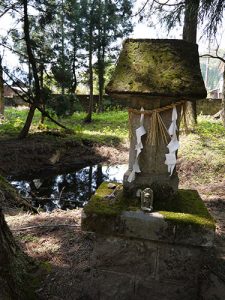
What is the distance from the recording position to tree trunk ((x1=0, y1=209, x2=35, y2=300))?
231cm

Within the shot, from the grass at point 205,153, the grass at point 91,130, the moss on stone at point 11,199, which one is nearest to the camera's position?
the moss on stone at point 11,199

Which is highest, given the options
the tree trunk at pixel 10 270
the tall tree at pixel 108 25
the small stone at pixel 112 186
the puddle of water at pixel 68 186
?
the tall tree at pixel 108 25

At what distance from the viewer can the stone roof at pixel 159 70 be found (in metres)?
2.29

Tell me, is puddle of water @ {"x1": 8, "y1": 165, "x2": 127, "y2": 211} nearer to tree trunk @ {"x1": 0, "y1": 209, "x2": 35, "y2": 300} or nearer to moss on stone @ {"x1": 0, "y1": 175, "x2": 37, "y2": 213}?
moss on stone @ {"x1": 0, "y1": 175, "x2": 37, "y2": 213}

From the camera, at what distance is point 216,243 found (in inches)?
142

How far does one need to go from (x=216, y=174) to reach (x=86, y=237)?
14.7 ft

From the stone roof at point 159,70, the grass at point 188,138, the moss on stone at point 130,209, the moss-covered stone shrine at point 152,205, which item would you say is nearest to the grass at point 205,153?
→ the grass at point 188,138

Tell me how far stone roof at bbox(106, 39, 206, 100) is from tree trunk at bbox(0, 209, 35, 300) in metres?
1.38

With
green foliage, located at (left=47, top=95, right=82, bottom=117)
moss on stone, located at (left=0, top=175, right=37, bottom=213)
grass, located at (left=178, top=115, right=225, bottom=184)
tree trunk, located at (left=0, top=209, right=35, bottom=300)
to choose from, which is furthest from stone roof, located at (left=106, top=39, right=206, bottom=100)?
green foliage, located at (left=47, top=95, right=82, bottom=117)

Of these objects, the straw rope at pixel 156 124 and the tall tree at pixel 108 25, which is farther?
the tall tree at pixel 108 25

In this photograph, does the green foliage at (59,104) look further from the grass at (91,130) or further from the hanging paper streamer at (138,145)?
the hanging paper streamer at (138,145)

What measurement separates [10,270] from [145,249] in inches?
40.2

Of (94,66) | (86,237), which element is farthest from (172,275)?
(94,66)

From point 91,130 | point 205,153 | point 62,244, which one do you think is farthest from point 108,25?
point 62,244
